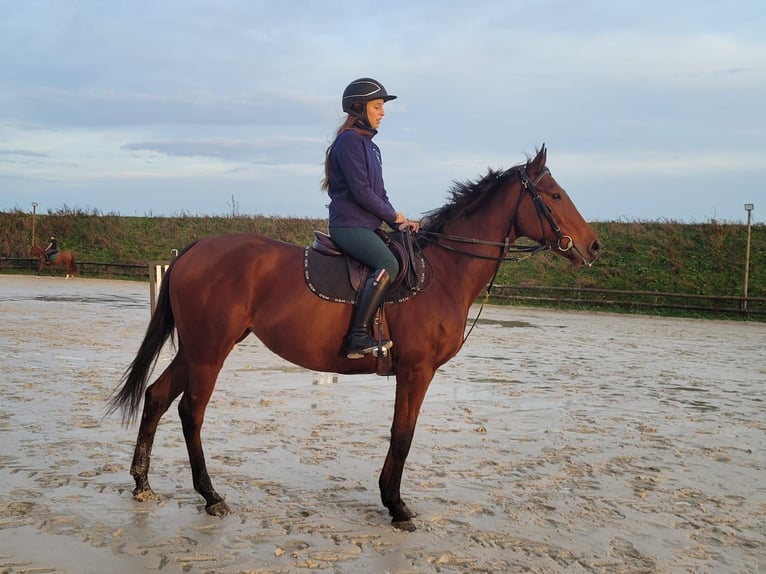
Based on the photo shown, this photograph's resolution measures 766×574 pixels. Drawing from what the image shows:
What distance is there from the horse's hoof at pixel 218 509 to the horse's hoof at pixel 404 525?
44.1 inches

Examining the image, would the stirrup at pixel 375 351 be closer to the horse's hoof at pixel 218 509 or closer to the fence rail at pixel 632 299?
the horse's hoof at pixel 218 509

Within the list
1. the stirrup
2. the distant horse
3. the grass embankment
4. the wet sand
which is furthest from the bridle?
the distant horse

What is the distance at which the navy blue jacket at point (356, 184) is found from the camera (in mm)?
4945

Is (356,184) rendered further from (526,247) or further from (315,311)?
(526,247)

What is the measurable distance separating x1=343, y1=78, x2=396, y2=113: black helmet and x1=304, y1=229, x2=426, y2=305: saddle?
3.10 ft

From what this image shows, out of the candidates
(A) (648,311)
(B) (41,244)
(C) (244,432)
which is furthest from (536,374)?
(B) (41,244)

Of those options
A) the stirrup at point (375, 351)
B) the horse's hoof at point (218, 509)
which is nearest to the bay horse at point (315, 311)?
the horse's hoof at point (218, 509)

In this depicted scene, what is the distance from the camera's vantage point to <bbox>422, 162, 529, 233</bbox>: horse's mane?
17.9 ft

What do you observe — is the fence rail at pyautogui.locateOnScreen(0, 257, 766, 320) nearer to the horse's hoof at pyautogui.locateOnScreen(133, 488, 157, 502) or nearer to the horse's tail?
the horse's tail

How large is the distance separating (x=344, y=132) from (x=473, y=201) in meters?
1.14

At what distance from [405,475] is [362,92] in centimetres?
304

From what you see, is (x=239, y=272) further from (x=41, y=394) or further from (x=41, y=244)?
(x=41, y=244)

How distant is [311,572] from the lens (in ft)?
13.0

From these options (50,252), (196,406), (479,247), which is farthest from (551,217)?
(50,252)
